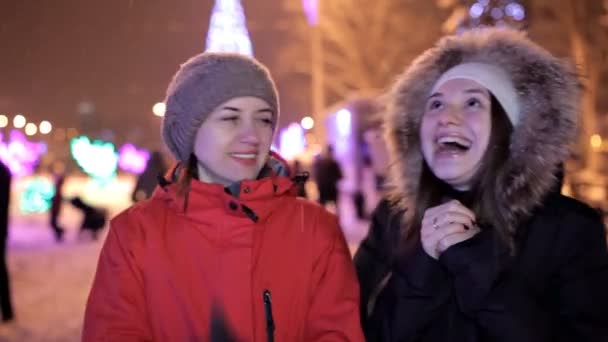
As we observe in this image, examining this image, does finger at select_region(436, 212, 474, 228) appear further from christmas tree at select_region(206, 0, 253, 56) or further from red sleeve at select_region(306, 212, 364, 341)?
christmas tree at select_region(206, 0, 253, 56)

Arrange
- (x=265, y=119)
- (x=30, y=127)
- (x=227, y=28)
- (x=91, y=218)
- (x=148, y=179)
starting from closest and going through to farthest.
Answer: (x=265, y=119) < (x=227, y=28) < (x=148, y=179) < (x=91, y=218) < (x=30, y=127)

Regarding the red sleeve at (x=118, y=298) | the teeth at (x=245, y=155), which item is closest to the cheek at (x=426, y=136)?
the teeth at (x=245, y=155)

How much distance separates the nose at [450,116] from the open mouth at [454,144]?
0.05 m

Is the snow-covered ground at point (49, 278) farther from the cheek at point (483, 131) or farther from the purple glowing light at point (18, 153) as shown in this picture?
the cheek at point (483, 131)

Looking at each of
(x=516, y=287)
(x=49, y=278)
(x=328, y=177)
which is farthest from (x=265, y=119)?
(x=328, y=177)

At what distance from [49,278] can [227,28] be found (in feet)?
16.5

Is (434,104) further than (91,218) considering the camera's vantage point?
No

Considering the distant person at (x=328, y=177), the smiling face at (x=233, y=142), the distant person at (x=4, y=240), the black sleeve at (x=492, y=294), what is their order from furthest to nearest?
the distant person at (x=328, y=177) → the distant person at (x=4, y=240) → the smiling face at (x=233, y=142) → the black sleeve at (x=492, y=294)

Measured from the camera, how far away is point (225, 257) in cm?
183

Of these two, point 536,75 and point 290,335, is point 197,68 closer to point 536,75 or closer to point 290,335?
point 290,335

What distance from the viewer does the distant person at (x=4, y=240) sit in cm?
578

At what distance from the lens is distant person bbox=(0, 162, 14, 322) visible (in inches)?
228

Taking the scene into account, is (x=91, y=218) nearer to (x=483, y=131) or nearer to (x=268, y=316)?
(x=268, y=316)

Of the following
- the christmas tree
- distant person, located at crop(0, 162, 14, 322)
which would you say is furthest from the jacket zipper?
distant person, located at crop(0, 162, 14, 322)
